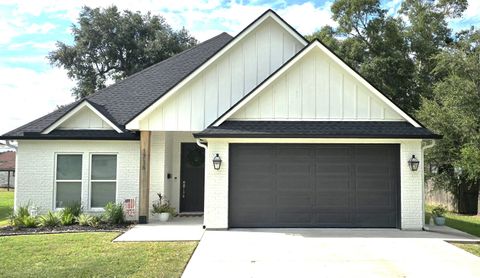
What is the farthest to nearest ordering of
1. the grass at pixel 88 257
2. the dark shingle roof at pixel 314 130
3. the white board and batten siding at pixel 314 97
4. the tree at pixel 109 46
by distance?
the tree at pixel 109 46 < the white board and batten siding at pixel 314 97 < the dark shingle roof at pixel 314 130 < the grass at pixel 88 257

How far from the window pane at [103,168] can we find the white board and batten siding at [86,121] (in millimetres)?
968

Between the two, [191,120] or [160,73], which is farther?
[160,73]

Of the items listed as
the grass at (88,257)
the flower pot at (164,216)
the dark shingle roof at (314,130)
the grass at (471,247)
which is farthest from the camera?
→ the flower pot at (164,216)

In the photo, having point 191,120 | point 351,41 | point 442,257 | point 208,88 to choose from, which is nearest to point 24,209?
point 191,120

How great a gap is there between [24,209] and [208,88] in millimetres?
6582

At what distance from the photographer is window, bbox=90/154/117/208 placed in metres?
13.6

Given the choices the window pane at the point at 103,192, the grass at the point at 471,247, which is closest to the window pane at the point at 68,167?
the window pane at the point at 103,192

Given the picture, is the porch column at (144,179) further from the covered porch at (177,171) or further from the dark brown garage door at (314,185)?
the dark brown garage door at (314,185)

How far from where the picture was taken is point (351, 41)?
27.2m

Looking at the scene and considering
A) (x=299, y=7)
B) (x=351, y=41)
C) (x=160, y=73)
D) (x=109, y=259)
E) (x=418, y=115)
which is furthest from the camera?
(x=351, y=41)

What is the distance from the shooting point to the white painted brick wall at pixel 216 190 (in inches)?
458

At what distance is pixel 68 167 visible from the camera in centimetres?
1361

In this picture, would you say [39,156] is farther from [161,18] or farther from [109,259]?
[161,18]

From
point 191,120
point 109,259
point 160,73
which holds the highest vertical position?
point 160,73
